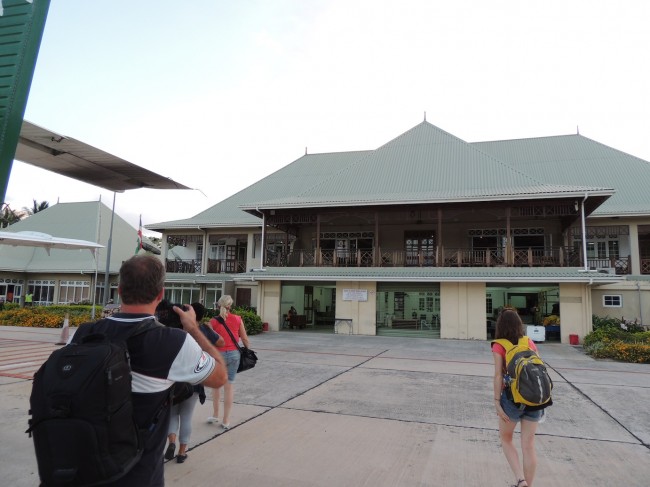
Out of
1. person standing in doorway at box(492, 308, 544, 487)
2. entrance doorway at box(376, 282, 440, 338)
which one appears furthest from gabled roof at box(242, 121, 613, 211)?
person standing in doorway at box(492, 308, 544, 487)

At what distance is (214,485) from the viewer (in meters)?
3.88

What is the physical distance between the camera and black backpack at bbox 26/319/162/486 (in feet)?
5.41

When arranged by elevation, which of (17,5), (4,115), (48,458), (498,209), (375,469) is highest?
(498,209)

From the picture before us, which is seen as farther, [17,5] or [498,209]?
[498,209]

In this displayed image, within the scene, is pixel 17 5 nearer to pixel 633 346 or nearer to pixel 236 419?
pixel 236 419

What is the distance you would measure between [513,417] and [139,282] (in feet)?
10.8

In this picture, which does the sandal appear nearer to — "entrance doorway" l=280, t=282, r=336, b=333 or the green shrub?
the green shrub

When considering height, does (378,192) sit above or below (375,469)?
above

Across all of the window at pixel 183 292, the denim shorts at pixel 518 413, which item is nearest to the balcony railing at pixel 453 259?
the window at pixel 183 292

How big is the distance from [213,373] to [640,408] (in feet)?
25.1

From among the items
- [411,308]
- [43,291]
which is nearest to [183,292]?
[43,291]

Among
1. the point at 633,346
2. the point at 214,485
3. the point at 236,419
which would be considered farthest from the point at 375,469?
the point at 633,346

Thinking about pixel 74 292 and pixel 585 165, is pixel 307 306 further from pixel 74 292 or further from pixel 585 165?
pixel 585 165

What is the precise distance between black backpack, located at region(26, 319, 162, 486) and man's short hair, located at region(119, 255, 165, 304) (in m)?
0.43
